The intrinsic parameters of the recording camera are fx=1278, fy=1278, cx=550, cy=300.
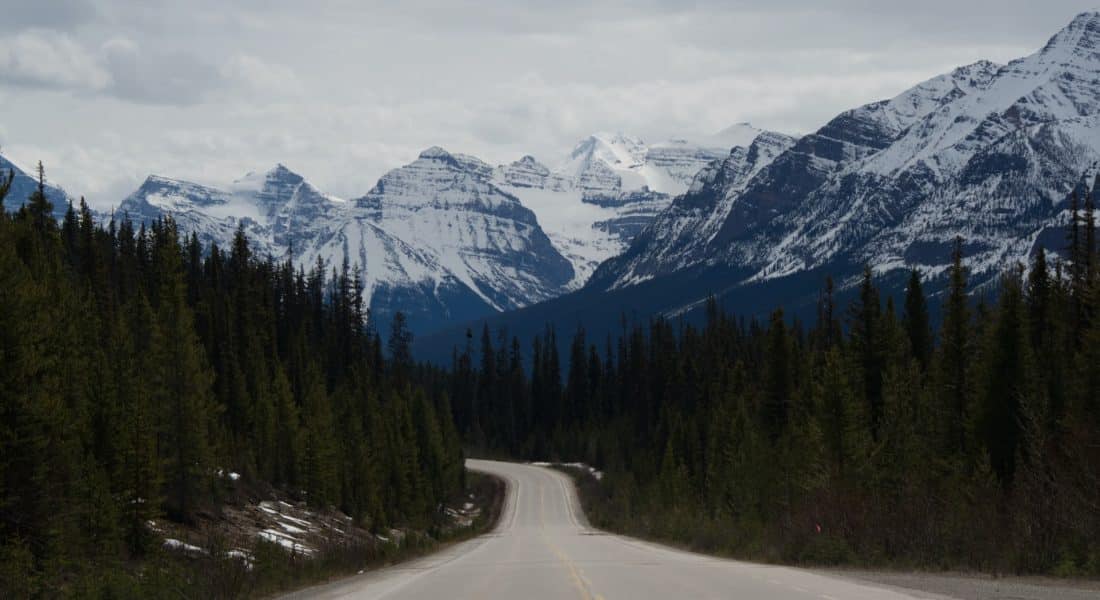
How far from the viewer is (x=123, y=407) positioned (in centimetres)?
3700

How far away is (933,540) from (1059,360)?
108ft

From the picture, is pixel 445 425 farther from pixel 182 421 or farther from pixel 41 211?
pixel 182 421

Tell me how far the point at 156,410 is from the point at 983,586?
2735cm

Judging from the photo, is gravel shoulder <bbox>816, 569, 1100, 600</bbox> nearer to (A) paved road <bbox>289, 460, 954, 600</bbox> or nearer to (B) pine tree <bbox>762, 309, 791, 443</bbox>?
(A) paved road <bbox>289, 460, 954, 600</bbox>

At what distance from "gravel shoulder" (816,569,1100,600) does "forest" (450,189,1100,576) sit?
1266mm

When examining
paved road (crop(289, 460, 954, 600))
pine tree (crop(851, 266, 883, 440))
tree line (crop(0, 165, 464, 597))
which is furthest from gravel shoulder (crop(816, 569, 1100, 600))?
pine tree (crop(851, 266, 883, 440))

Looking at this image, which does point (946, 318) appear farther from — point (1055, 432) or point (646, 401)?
point (646, 401)

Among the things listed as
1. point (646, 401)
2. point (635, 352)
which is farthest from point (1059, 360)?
point (635, 352)

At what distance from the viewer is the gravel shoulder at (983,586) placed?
21.5m

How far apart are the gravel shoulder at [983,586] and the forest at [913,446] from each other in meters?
1.27

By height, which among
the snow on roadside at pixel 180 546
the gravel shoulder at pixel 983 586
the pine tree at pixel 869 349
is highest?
the pine tree at pixel 869 349

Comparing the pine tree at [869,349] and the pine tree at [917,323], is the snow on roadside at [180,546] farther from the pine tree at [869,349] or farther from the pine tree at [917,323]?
the pine tree at [917,323]

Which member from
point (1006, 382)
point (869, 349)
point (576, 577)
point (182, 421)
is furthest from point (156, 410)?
point (869, 349)

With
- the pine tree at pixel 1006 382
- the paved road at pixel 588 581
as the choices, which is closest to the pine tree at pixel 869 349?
the pine tree at pixel 1006 382
